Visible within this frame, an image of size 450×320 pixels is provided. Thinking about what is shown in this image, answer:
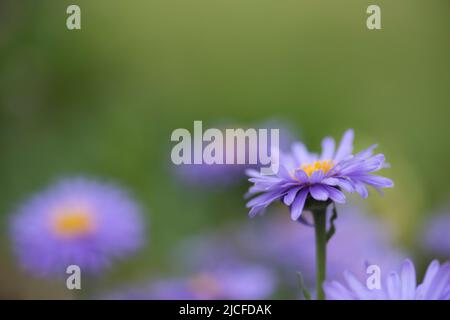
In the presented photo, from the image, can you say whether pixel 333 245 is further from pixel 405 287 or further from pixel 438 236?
pixel 405 287

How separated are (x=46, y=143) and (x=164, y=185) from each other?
0.93ft

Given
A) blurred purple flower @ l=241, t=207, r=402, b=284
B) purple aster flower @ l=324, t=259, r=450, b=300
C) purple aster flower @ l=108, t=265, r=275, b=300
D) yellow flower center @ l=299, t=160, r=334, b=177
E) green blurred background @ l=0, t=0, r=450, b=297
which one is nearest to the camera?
purple aster flower @ l=324, t=259, r=450, b=300

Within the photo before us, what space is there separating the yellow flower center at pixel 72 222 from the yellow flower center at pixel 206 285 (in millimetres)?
242

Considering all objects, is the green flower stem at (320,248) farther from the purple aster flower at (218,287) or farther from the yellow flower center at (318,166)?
the purple aster flower at (218,287)

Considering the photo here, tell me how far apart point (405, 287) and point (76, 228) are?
74 centimetres

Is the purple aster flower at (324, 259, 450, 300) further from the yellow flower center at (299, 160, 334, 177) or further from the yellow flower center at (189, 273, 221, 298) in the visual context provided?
the yellow flower center at (189, 273, 221, 298)

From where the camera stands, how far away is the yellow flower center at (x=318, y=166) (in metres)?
0.71

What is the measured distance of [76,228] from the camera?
1227 millimetres

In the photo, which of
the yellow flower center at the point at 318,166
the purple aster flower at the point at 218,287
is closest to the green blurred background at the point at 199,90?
the purple aster flower at the point at 218,287

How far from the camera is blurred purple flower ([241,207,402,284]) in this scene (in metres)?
1.13

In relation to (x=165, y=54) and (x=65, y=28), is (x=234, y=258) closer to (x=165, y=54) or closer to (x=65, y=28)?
(x=165, y=54)

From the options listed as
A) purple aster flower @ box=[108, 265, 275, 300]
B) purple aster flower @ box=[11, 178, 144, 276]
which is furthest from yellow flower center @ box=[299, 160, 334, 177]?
purple aster flower @ box=[11, 178, 144, 276]

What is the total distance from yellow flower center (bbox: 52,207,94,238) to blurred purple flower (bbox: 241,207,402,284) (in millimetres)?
285
